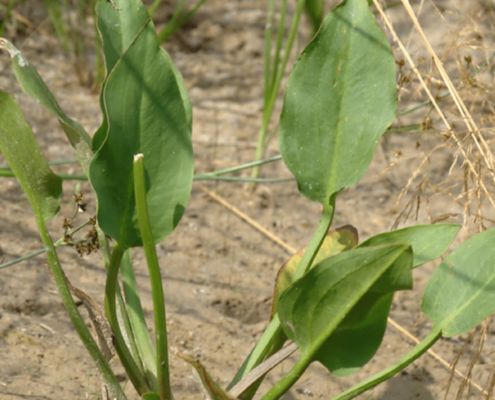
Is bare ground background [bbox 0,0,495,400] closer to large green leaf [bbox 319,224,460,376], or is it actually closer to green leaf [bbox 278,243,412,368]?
large green leaf [bbox 319,224,460,376]

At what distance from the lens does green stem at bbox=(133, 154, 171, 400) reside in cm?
69

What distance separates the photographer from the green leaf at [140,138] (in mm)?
756

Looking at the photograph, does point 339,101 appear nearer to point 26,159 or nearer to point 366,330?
point 366,330

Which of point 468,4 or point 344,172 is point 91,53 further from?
point 344,172

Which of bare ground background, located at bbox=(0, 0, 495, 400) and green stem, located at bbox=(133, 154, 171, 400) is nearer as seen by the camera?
green stem, located at bbox=(133, 154, 171, 400)

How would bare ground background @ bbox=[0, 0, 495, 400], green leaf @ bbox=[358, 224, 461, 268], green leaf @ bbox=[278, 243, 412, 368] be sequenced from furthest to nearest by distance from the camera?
bare ground background @ bbox=[0, 0, 495, 400] → green leaf @ bbox=[358, 224, 461, 268] → green leaf @ bbox=[278, 243, 412, 368]

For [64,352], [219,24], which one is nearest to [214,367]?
[64,352]

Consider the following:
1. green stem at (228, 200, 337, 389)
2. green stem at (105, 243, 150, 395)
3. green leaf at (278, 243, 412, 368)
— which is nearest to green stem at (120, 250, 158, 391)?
green stem at (105, 243, 150, 395)

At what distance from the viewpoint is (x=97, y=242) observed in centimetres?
88

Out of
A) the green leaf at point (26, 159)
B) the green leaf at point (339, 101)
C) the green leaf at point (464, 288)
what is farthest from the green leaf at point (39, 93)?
the green leaf at point (464, 288)

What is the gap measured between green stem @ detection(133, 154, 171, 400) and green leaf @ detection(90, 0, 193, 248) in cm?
8

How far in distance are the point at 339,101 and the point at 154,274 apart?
1.12ft

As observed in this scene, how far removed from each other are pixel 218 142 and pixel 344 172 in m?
1.06

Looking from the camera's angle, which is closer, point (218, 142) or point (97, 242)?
point (97, 242)
